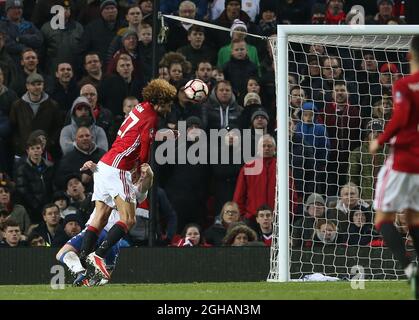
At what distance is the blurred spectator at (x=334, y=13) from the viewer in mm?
16859

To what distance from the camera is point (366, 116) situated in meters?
15.0

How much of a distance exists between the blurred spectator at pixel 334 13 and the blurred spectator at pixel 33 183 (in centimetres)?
431

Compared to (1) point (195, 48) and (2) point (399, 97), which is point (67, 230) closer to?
(1) point (195, 48)

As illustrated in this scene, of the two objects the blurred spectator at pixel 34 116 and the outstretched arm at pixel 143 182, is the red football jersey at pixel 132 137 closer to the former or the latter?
the outstretched arm at pixel 143 182

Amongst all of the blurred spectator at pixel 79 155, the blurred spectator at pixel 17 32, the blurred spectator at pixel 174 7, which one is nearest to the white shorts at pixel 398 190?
the blurred spectator at pixel 79 155

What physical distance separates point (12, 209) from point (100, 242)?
76.0 inches

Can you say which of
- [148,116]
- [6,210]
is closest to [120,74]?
[6,210]

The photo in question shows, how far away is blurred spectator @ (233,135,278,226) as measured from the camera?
49.0ft

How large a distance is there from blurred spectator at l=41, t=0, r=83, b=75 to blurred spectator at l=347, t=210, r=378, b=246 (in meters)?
4.17

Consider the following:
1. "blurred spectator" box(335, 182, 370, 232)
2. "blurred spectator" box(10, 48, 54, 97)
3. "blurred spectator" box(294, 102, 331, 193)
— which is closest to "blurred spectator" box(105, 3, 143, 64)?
"blurred spectator" box(10, 48, 54, 97)

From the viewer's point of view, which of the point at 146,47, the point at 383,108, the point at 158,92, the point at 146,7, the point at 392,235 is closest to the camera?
the point at 392,235

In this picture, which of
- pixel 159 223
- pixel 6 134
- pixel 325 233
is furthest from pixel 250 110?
pixel 6 134

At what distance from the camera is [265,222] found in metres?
14.9

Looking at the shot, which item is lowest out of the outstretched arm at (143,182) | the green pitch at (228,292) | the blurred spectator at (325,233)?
the green pitch at (228,292)
